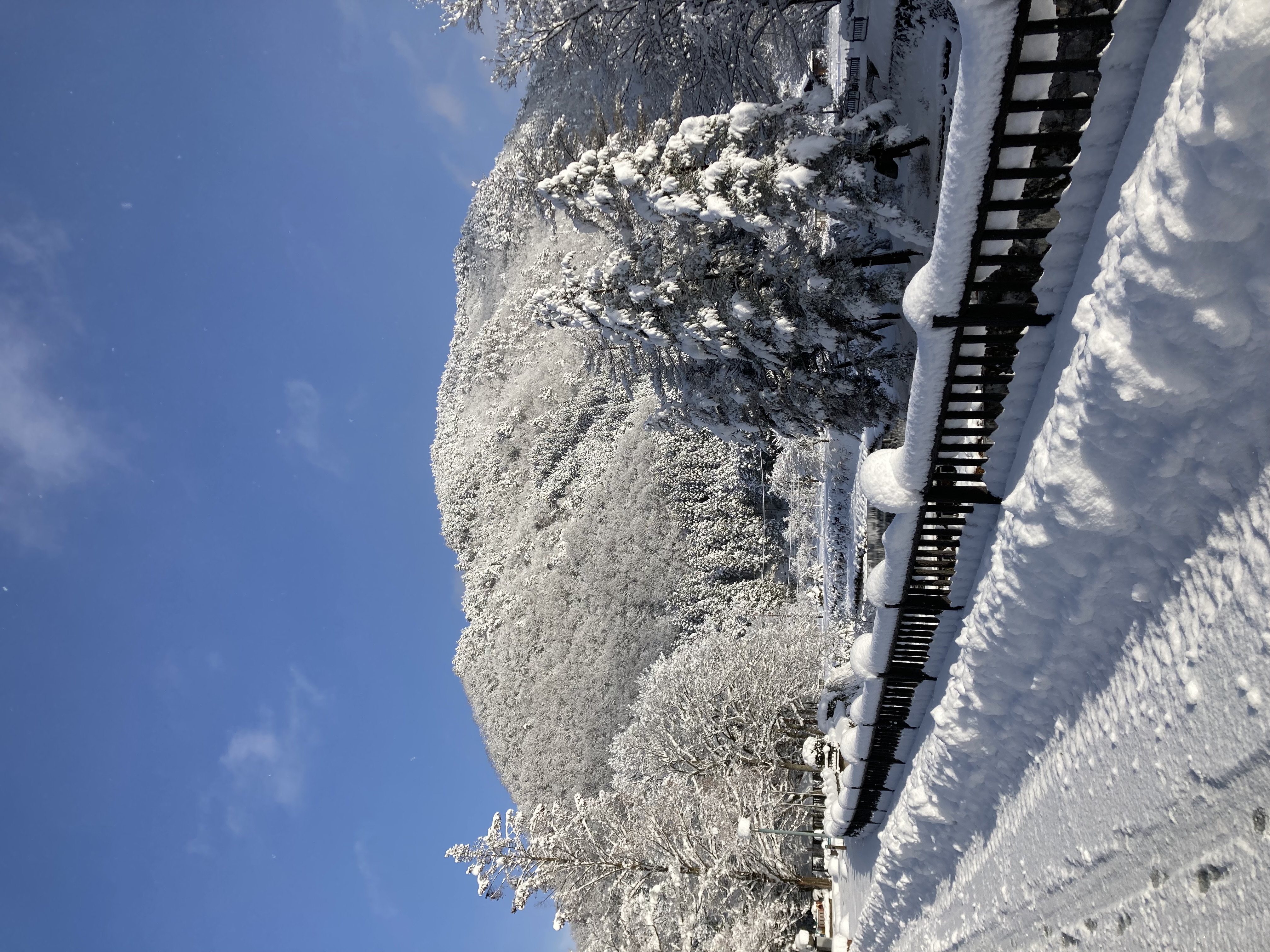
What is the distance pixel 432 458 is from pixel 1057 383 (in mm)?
36320

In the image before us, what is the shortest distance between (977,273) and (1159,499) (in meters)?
1.58

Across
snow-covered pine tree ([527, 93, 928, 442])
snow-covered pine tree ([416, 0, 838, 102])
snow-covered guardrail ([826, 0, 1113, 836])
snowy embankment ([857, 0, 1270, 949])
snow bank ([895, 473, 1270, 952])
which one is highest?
snow-covered pine tree ([416, 0, 838, 102])

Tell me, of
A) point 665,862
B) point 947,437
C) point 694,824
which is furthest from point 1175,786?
point 694,824

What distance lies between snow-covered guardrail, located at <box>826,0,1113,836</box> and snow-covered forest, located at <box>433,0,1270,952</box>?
2 cm

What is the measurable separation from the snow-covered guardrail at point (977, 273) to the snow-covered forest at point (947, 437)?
21 millimetres

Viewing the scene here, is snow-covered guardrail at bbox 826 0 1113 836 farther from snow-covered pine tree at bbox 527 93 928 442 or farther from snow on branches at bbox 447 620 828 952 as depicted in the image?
snow on branches at bbox 447 620 828 952

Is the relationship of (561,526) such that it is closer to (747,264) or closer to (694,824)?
(694,824)

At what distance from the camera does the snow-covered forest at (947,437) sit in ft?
11.6

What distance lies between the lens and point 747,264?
10.4 metres

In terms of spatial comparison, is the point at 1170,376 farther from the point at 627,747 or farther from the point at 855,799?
the point at 627,747

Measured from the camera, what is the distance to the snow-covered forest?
353 cm

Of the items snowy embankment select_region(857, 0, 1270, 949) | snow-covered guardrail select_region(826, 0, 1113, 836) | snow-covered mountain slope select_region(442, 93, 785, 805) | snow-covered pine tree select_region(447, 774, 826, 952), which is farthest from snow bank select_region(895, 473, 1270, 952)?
snow-covered mountain slope select_region(442, 93, 785, 805)

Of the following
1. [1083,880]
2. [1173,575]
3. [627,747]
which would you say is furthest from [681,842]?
[1173,575]

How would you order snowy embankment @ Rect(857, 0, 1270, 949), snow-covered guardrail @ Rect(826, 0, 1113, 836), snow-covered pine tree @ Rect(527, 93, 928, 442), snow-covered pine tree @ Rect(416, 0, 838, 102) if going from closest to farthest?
snowy embankment @ Rect(857, 0, 1270, 949), snow-covered guardrail @ Rect(826, 0, 1113, 836), snow-covered pine tree @ Rect(527, 93, 928, 442), snow-covered pine tree @ Rect(416, 0, 838, 102)
